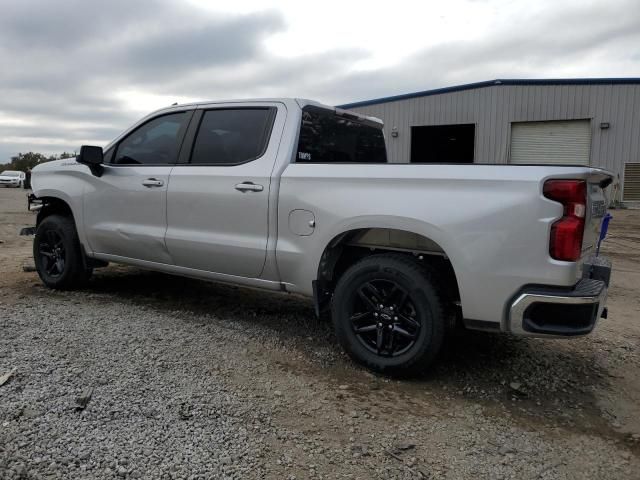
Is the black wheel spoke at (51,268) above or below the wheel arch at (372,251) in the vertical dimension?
below

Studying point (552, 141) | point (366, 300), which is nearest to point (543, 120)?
point (552, 141)

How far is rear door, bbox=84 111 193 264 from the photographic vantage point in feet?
15.8

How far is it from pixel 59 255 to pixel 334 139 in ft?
10.8

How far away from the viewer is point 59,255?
5.70 m

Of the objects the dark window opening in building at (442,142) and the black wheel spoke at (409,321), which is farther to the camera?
the dark window opening in building at (442,142)

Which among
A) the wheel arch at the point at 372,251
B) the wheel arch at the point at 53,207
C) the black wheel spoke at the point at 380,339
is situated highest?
the wheel arch at the point at 53,207

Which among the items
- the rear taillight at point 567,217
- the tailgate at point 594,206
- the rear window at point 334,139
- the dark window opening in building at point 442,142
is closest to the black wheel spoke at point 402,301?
the rear taillight at point 567,217

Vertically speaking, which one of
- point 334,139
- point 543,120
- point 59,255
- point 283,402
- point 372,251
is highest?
point 543,120

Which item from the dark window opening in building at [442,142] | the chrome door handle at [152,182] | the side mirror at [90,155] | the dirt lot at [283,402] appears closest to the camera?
the dirt lot at [283,402]

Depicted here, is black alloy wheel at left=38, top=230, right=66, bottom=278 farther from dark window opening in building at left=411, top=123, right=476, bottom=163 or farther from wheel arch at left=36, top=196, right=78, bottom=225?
dark window opening in building at left=411, top=123, right=476, bottom=163

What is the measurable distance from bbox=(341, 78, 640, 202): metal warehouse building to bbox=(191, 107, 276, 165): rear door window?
14577mm

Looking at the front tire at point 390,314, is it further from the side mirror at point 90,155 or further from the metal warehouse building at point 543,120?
the metal warehouse building at point 543,120

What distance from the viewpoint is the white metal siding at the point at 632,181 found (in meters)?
18.8

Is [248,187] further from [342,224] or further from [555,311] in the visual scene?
[555,311]
